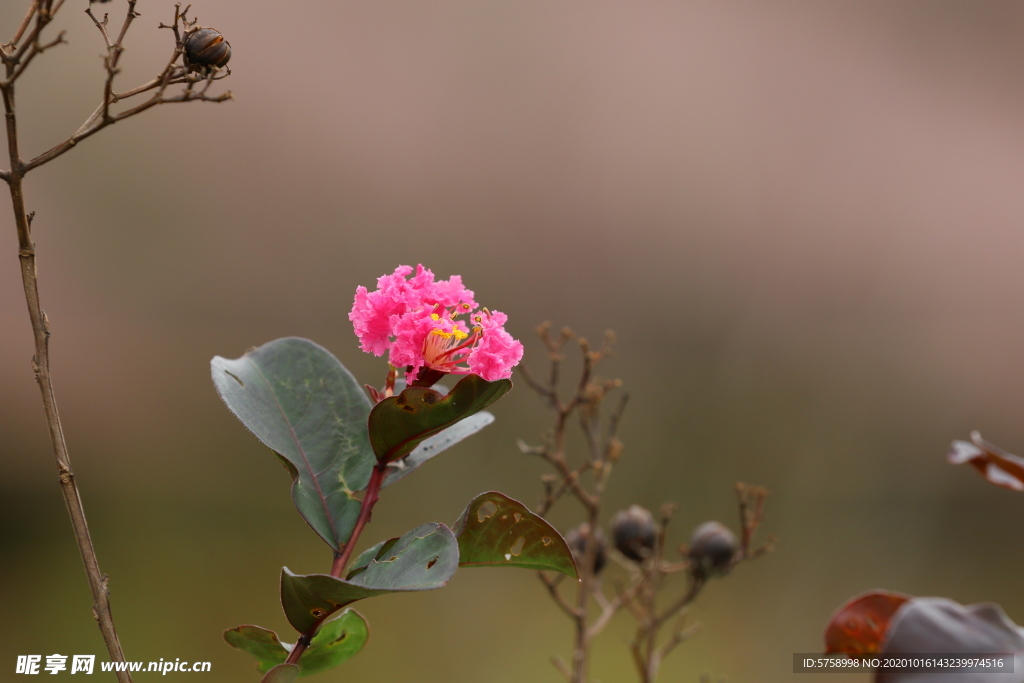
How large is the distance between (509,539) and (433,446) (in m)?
0.08

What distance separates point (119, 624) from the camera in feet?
6.99

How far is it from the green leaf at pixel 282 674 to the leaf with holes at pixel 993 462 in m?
0.34

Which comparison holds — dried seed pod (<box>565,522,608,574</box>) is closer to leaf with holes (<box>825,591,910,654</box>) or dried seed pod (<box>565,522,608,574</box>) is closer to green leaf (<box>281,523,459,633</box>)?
leaf with holes (<box>825,591,910,654</box>)

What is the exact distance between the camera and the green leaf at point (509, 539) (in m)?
0.37

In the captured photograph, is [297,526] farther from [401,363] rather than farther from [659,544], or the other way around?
[401,363]

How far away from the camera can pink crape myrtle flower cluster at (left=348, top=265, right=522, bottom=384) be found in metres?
0.40

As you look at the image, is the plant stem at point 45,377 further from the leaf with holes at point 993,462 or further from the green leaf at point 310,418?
the leaf with holes at point 993,462

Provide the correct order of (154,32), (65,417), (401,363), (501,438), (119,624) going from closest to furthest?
(401,363)
(119,624)
(65,417)
(154,32)
(501,438)

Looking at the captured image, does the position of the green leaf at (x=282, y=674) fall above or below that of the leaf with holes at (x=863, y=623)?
above

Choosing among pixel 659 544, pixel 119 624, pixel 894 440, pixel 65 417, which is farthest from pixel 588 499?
pixel 894 440

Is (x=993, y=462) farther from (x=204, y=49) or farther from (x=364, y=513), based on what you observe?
(x=204, y=49)

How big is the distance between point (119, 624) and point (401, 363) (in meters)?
2.12

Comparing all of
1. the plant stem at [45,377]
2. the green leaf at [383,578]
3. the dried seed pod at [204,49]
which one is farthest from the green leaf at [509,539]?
the dried seed pod at [204,49]

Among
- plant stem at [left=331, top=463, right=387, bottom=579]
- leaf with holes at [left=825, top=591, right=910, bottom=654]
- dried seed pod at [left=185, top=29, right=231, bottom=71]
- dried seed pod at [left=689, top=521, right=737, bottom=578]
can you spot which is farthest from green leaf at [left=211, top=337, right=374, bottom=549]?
dried seed pod at [left=689, top=521, right=737, bottom=578]
